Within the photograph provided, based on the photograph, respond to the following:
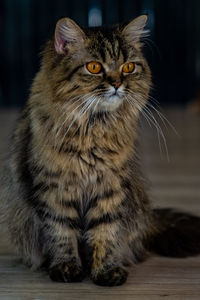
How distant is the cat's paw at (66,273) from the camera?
7.04 feet

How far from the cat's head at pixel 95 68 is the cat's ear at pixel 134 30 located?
0.05ft

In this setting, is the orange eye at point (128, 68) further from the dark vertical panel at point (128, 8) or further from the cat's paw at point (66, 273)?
the dark vertical panel at point (128, 8)

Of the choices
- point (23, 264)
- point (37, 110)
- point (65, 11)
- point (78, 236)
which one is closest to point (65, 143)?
point (37, 110)

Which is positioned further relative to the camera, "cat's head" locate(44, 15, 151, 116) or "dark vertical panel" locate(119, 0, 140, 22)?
"dark vertical panel" locate(119, 0, 140, 22)

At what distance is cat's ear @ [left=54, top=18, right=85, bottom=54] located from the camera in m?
2.13

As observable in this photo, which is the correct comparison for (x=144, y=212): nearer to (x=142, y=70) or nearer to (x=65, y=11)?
(x=142, y=70)

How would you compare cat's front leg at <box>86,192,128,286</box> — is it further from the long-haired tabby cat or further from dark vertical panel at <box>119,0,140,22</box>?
dark vertical panel at <box>119,0,140,22</box>

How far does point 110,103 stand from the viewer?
6.95 ft

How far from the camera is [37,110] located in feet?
7.29

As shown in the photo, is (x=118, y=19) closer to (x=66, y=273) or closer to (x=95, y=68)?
(x=95, y=68)

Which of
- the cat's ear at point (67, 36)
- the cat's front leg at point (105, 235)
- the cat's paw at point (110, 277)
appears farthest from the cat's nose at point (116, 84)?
the cat's paw at point (110, 277)

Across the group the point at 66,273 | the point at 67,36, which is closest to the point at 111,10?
the point at 67,36

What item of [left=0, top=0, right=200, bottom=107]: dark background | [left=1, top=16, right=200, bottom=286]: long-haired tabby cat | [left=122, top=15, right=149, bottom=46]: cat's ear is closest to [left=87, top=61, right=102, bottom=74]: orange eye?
[left=1, top=16, right=200, bottom=286]: long-haired tabby cat

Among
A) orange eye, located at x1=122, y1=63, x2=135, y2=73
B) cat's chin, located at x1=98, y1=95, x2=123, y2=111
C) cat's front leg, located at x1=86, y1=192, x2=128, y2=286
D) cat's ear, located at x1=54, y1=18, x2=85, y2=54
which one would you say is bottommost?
cat's front leg, located at x1=86, y1=192, x2=128, y2=286
